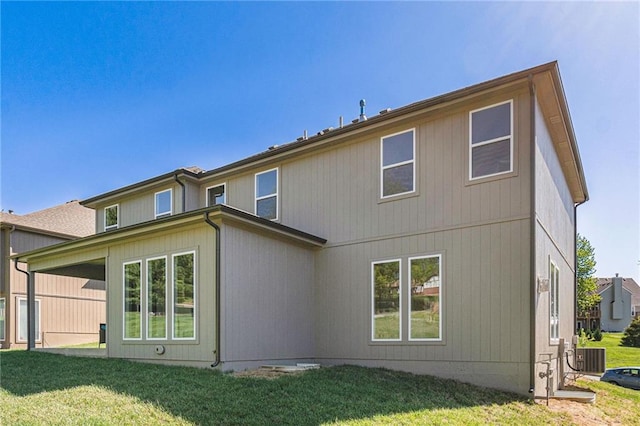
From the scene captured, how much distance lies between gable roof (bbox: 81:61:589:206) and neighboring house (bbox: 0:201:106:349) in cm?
680

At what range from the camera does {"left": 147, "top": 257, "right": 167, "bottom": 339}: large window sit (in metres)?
9.55

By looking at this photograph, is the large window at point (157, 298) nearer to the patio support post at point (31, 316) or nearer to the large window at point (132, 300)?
the large window at point (132, 300)

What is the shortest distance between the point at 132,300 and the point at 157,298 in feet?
2.86

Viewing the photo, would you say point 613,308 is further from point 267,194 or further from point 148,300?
point 148,300

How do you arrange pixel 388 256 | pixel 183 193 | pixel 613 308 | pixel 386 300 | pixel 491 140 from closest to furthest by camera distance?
pixel 491 140
pixel 386 300
pixel 388 256
pixel 183 193
pixel 613 308

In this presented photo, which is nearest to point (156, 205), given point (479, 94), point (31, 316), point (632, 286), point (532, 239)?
point (31, 316)

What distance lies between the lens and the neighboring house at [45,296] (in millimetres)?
17219

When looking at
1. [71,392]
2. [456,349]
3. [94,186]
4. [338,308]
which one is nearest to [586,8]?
[456,349]

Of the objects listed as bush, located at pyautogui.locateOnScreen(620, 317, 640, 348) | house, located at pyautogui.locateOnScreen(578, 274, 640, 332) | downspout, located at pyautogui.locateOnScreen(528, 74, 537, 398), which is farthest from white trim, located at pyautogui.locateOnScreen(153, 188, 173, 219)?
house, located at pyautogui.locateOnScreen(578, 274, 640, 332)

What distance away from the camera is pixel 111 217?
1589cm

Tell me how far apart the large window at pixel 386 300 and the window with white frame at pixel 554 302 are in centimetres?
328

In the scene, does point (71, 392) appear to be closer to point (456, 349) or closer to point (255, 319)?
point (255, 319)

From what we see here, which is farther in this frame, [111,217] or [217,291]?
[111,217]

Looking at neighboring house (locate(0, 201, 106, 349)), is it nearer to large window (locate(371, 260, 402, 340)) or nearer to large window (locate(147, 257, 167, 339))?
large window (locate(147, 257, 167, 339))
